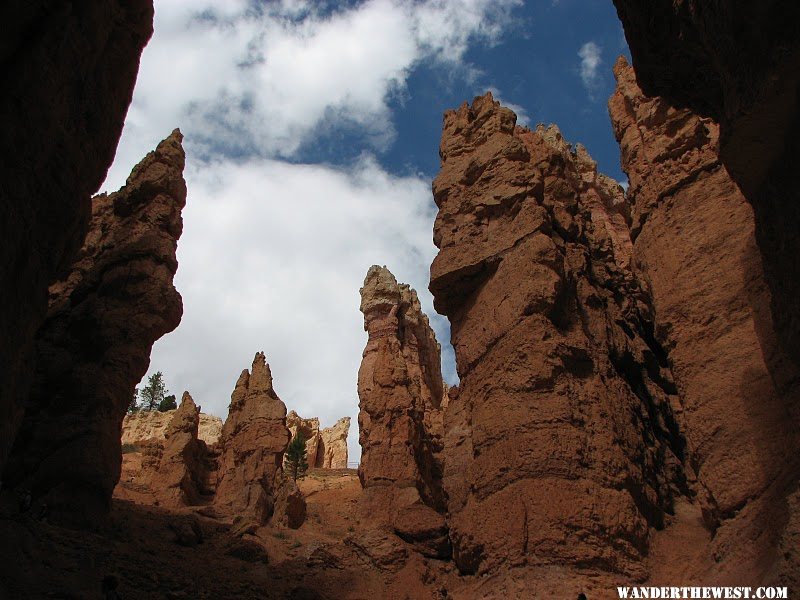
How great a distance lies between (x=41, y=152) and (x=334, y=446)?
54.7 m

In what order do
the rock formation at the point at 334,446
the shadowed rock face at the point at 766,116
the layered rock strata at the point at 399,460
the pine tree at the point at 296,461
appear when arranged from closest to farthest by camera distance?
1. the shadowed rock face at the point at 766,116
2. the layered rock strata at the point at 399,460
3. the pine tree at the point at 296,461
4. the rock formation at the point at 334,446

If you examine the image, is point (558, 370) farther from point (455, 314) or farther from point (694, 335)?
point (455, 314)

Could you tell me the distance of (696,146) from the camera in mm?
13227

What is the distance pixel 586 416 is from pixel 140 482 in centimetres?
2932

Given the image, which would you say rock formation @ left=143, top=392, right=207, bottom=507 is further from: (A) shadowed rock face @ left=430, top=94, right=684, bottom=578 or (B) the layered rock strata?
(A) shadowed rock face @ left=430, top=94, right=684, bottom=578

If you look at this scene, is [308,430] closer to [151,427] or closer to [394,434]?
[151,427]

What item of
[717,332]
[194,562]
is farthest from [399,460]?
[717,332]

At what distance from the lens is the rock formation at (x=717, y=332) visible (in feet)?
30.0

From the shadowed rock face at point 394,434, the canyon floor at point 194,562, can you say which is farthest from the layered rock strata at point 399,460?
the canyon floor at point 194,562

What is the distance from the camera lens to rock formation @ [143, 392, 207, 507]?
3148 cm

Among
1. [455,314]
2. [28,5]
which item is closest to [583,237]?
[455,314]

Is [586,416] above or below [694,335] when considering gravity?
below

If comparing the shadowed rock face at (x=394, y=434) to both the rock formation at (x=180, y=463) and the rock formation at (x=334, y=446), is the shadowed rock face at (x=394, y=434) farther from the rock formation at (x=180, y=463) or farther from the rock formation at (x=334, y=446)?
the rock formation at (x=334, y=446)

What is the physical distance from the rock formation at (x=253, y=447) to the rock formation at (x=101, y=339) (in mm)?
10250
